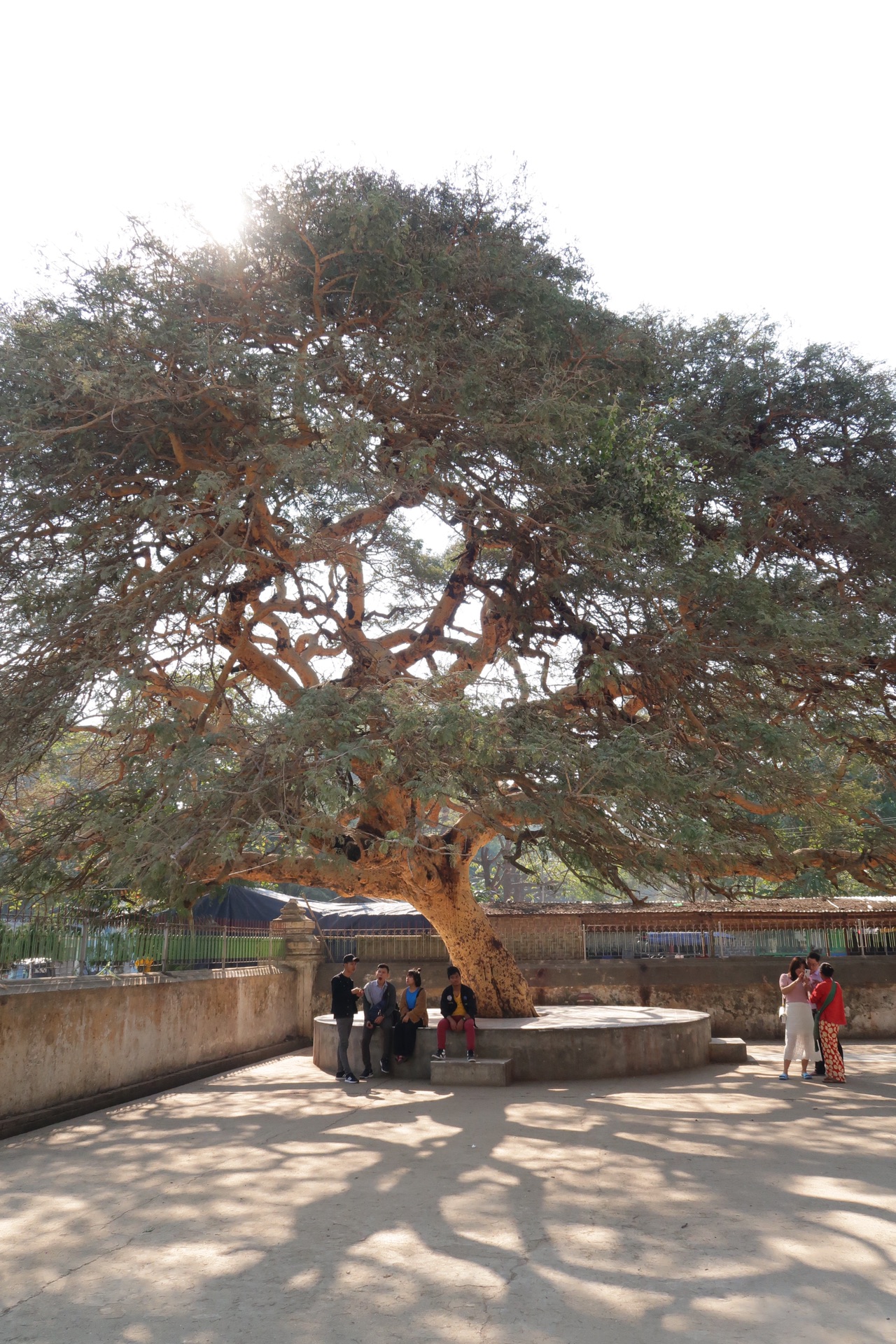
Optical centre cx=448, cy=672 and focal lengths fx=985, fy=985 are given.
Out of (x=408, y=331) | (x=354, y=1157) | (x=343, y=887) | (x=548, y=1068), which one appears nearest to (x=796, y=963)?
(x=548, y=1068)

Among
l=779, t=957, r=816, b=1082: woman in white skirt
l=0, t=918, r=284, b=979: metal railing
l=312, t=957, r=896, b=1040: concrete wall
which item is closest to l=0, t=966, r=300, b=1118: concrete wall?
l=0, t=918, r=284, b=979: metal railing

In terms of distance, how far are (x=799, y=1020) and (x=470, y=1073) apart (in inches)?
162

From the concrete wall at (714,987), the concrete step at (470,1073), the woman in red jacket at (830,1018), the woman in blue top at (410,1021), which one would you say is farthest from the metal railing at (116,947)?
the woman in red jacket at (830,1018)

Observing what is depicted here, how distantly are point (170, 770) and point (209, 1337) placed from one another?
20.4 ft

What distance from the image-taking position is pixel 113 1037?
1073 cm

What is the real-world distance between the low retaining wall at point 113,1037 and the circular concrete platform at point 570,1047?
5.65 ft

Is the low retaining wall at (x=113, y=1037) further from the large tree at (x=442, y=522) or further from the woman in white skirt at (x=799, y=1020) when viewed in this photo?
the woman in white skirt at (x=799, y=1020)

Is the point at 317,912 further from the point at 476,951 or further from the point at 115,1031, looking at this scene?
the point at 115,1031

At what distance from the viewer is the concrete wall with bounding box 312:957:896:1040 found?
17875mm

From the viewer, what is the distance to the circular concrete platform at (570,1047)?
40.9 feet

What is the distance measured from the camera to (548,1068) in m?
12.4

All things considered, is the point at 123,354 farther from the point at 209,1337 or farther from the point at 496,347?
the point at 209,1337

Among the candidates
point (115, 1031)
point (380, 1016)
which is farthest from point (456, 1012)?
point (115, 1031)

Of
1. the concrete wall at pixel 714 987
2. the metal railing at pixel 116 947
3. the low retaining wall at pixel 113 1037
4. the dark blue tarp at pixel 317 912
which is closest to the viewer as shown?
the low retaining wall at pixel 113 1037
